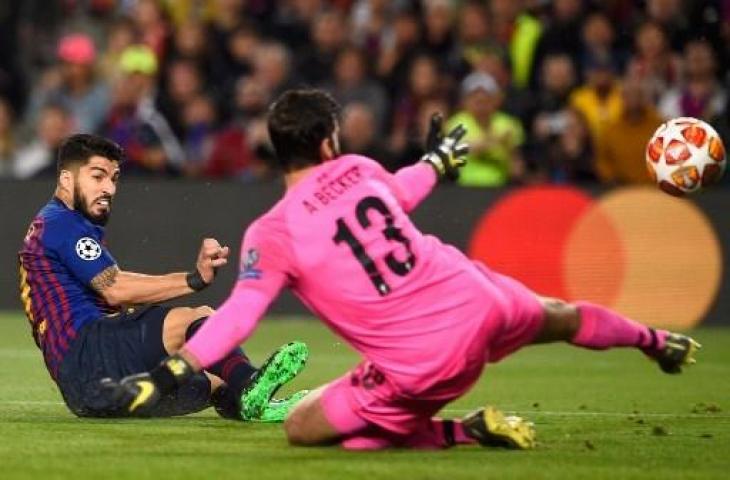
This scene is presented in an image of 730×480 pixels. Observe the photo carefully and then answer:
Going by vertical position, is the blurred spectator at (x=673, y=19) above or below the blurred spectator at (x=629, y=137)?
above

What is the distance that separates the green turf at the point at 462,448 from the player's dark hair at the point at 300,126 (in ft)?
3.99

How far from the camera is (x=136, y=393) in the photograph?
685 centimetres

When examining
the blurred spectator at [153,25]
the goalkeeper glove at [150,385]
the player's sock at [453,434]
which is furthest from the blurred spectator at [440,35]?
the goalkeeper glove at [150,385]

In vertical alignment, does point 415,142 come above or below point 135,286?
below

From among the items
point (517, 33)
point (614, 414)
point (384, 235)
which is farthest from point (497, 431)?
point (517, 33)

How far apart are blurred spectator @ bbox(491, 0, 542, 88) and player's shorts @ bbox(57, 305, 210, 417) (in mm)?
→ 8744

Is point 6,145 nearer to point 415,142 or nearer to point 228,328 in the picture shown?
point 415,142

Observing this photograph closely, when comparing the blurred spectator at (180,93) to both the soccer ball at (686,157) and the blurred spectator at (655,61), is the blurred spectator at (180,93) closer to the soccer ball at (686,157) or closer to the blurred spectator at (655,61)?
the blurred spectator at (655,61)

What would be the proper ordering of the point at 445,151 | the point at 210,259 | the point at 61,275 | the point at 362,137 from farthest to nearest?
the point at 362,137
the point at 61,275
the point at 210,259
the point at 445,151

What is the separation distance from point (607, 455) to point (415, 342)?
94 centimetres

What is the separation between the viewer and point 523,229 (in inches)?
616

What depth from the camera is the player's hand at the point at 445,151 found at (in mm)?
7633

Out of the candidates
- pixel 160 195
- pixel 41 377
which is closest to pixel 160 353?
pixel 41 377

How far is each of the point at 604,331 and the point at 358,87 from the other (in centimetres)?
955
